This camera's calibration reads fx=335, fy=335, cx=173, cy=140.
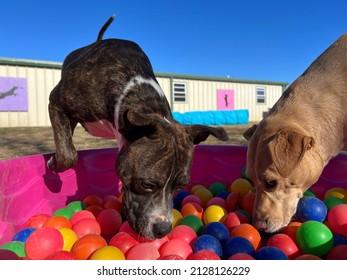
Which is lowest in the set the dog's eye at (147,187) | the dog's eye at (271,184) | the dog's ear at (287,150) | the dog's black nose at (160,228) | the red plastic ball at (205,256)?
the red plastic ball at (205,256)

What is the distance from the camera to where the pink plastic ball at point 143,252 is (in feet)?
9.87

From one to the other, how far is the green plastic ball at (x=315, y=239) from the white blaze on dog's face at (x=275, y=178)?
21 cm

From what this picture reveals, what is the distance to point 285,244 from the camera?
3.40 meters

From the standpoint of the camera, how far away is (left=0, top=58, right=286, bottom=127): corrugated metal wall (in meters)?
19.2

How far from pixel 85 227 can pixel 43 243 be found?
63cm

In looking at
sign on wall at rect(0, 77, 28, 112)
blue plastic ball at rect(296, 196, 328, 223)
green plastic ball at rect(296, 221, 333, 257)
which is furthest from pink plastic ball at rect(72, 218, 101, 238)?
sign on wall at rect(0, 77, 28, 112)

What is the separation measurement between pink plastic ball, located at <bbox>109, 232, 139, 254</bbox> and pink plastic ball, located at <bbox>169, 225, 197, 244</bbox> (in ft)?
1.37

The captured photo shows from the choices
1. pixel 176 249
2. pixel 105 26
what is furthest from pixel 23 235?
pixel 105 26

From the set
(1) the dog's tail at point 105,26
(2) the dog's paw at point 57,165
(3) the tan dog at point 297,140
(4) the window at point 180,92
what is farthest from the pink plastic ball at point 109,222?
(4) the window at point 180,92

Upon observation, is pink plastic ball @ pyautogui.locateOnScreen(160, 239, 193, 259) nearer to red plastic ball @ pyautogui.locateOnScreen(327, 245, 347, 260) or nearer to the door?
red plastic ball @ pyautogui.locateOnScreen(327, 245, 347, 260)

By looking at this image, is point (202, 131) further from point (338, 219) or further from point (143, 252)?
point (338, 219)

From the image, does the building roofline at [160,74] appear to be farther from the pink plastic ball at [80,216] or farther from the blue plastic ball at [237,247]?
the blue plastic ball at [237,247]
